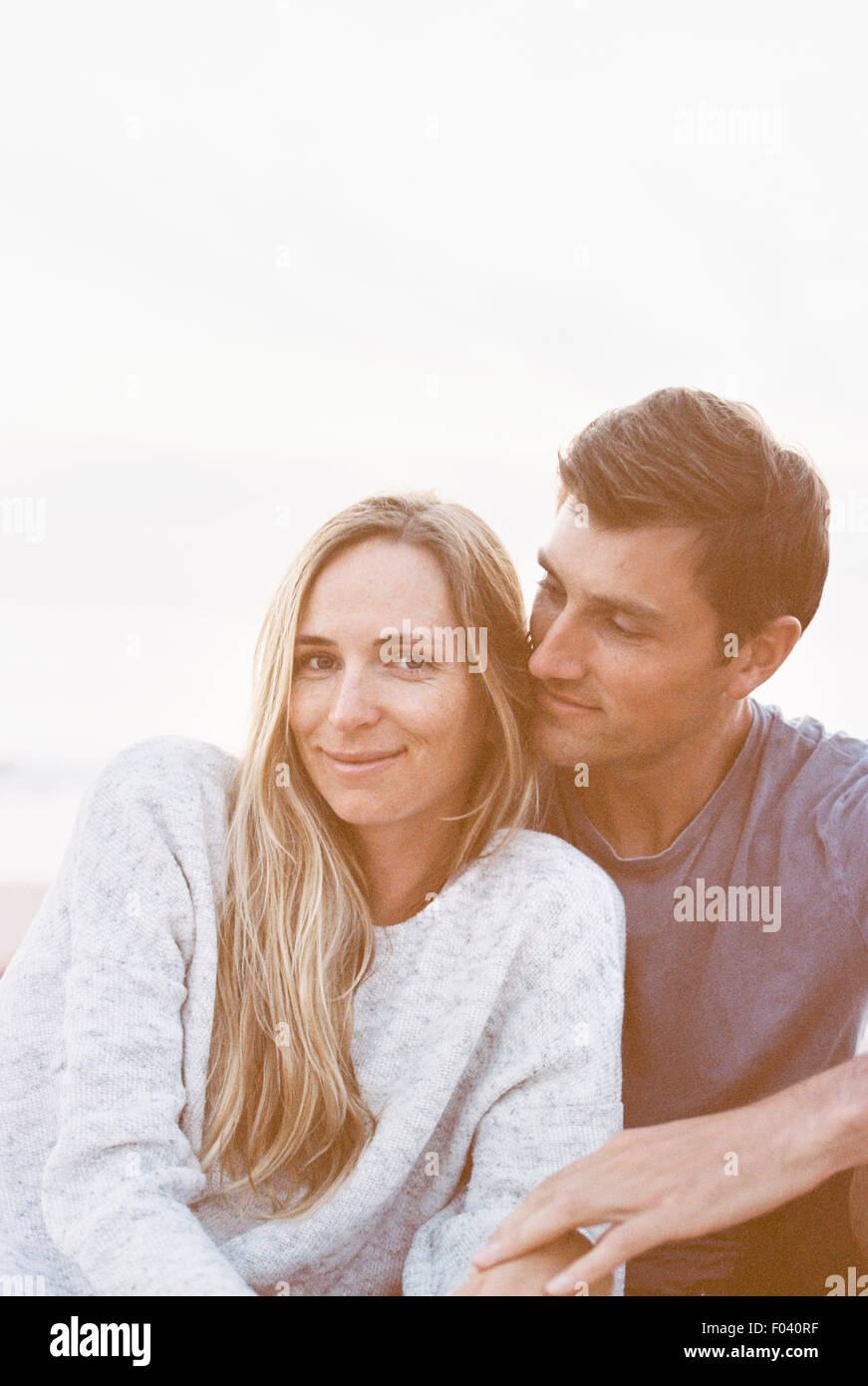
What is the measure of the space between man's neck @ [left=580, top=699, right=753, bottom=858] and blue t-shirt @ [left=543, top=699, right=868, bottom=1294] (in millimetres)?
50

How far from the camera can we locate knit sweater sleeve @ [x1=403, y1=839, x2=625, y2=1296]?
4.74 ft

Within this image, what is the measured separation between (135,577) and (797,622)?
127 centimetres

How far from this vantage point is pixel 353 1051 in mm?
1536

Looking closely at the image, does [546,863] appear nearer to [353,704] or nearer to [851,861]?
[353,704]

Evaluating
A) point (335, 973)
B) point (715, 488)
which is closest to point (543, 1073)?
point (335, 973)

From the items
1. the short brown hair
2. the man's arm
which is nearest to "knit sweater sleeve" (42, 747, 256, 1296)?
the man's arm

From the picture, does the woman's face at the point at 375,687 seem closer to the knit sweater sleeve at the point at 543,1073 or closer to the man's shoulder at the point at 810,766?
the knit sweater sleeve at the point at 543,1073

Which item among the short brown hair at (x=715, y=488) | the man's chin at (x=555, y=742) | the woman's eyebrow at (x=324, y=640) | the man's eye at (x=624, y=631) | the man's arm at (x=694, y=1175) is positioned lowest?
the man's arm at (x=694, y=1175)

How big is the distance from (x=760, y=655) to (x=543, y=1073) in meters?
0.71

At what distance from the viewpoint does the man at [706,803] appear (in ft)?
5.41

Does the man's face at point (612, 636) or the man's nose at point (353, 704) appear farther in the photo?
the man's face at point (612, 636)

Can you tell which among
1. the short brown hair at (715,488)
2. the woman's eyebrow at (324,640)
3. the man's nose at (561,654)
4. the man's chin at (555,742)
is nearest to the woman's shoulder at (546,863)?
the man's chin at (555,742)
